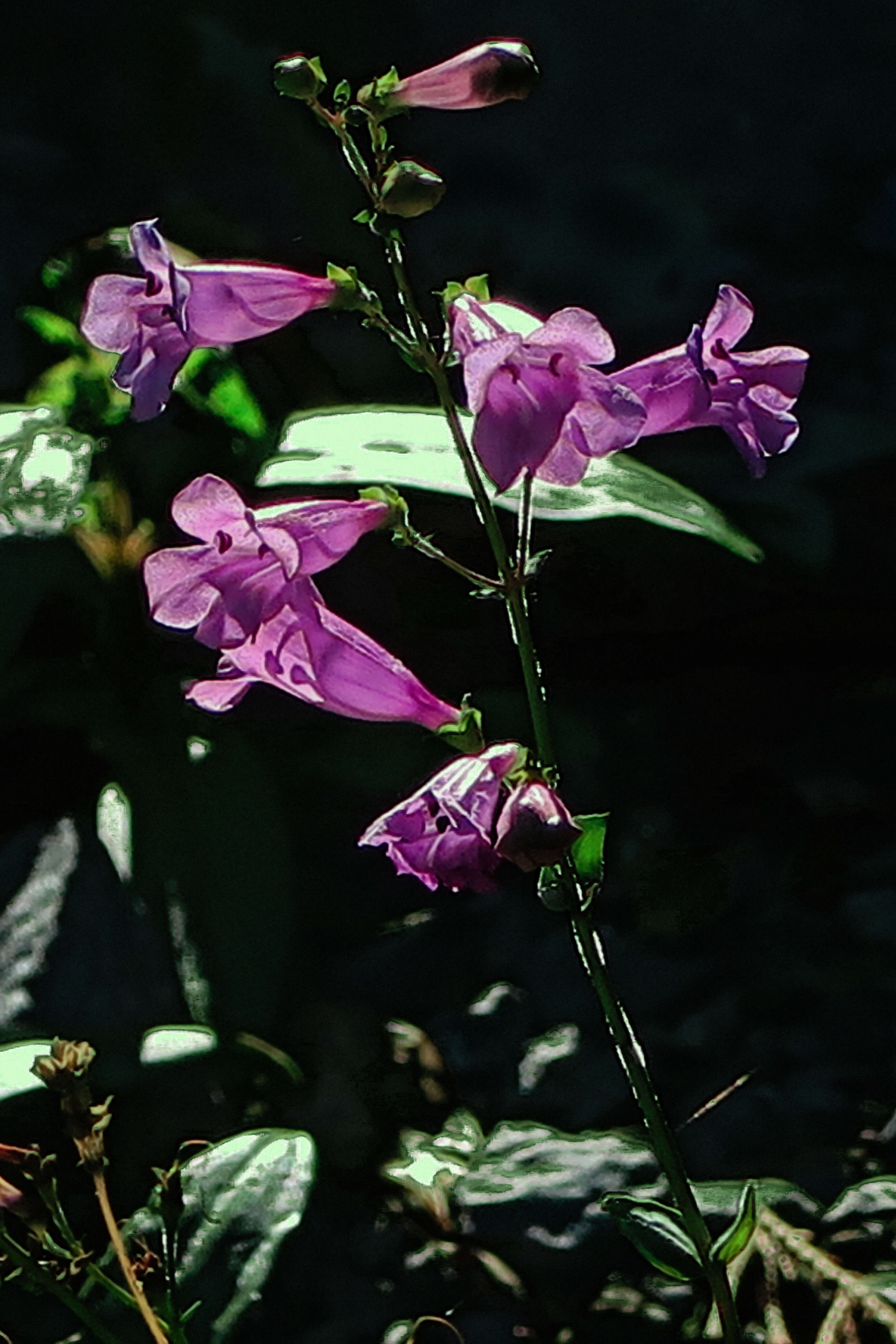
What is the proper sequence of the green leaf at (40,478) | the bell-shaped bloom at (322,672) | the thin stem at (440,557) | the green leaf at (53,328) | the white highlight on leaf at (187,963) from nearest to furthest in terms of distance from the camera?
the thin stem at (440,557)
the bell-shaped bloom at (322,672)
the white highlight on leaf at (187,963)
the green leaf at (40,478)
the green leaf at (53,328)

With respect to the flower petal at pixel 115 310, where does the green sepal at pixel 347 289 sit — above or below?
below

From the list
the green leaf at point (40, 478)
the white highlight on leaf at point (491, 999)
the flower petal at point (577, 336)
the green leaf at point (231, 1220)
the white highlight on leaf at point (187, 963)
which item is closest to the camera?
the flower petal at point (577, 336)

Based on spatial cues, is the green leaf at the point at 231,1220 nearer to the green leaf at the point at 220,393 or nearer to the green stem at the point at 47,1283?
the green stem at the point at 47,1283

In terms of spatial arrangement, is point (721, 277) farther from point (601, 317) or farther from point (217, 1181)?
point (217, 1181)

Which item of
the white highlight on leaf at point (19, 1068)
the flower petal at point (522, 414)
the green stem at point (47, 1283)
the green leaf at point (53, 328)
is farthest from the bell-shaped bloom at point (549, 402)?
the green leaf at point (53, 328)

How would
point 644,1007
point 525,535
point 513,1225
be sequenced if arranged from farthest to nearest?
point 644,1007 → point 513,1225 → point 525,535

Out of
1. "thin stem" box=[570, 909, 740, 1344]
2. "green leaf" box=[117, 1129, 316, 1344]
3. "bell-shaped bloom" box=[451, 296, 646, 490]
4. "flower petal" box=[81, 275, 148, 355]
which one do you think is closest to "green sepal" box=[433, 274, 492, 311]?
"bell-shaped bloom" box=[451, 296, 646, 490]

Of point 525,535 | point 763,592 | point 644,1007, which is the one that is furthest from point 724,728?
point 525,535
